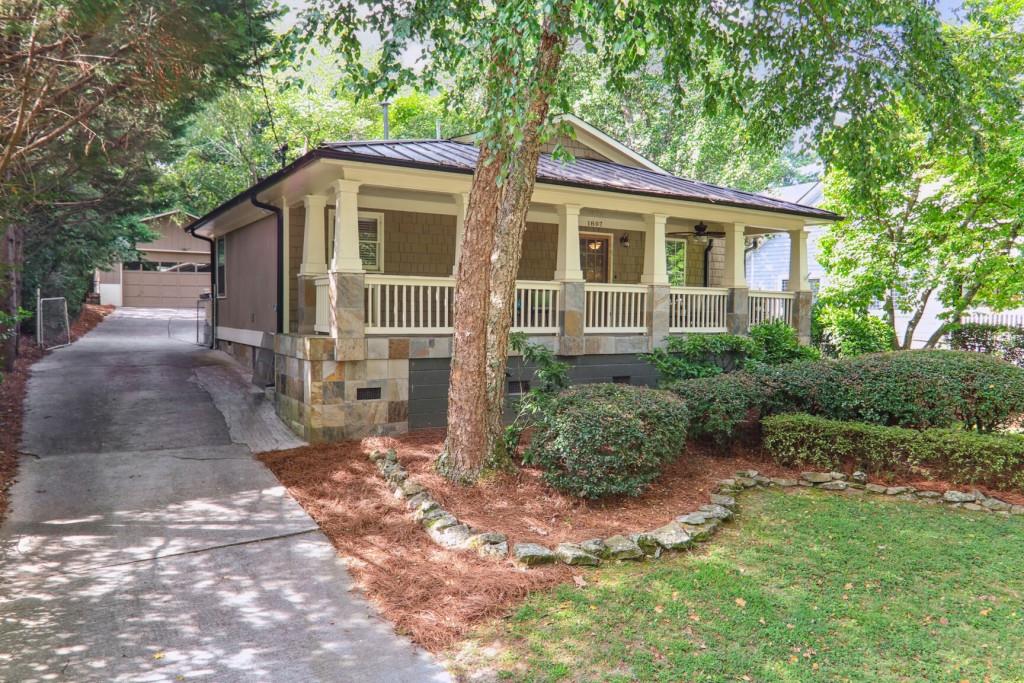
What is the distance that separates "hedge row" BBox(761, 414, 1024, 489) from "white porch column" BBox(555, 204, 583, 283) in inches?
135

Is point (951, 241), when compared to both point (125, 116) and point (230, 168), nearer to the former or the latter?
point (125, 116)

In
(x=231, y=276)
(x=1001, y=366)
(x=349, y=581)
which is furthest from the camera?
(x=231, y=276)

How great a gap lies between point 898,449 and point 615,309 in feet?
14.8

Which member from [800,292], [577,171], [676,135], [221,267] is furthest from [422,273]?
[676,135]

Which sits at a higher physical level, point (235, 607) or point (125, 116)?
point (125, 116)

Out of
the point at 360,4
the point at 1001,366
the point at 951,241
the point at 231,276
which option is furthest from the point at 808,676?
the point at 231,276

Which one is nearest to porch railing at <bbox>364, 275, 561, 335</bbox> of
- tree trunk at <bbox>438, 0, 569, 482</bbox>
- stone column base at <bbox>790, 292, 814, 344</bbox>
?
tree trunk at <bbox>438, 0, 569, 482</bbox>

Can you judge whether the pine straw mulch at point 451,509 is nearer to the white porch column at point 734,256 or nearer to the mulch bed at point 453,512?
the mulch bed at point 453,512

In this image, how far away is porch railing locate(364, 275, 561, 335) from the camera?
848cm

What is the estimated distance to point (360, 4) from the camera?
7.02m

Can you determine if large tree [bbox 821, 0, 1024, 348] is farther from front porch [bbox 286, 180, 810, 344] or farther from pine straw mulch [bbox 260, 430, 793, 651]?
pine straw mulch [bbox 260, 430, 793, 651]

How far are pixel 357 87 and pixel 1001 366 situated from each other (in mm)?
7922

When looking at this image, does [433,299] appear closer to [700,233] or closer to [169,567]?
[700,233]

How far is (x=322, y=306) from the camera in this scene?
28.9ft
